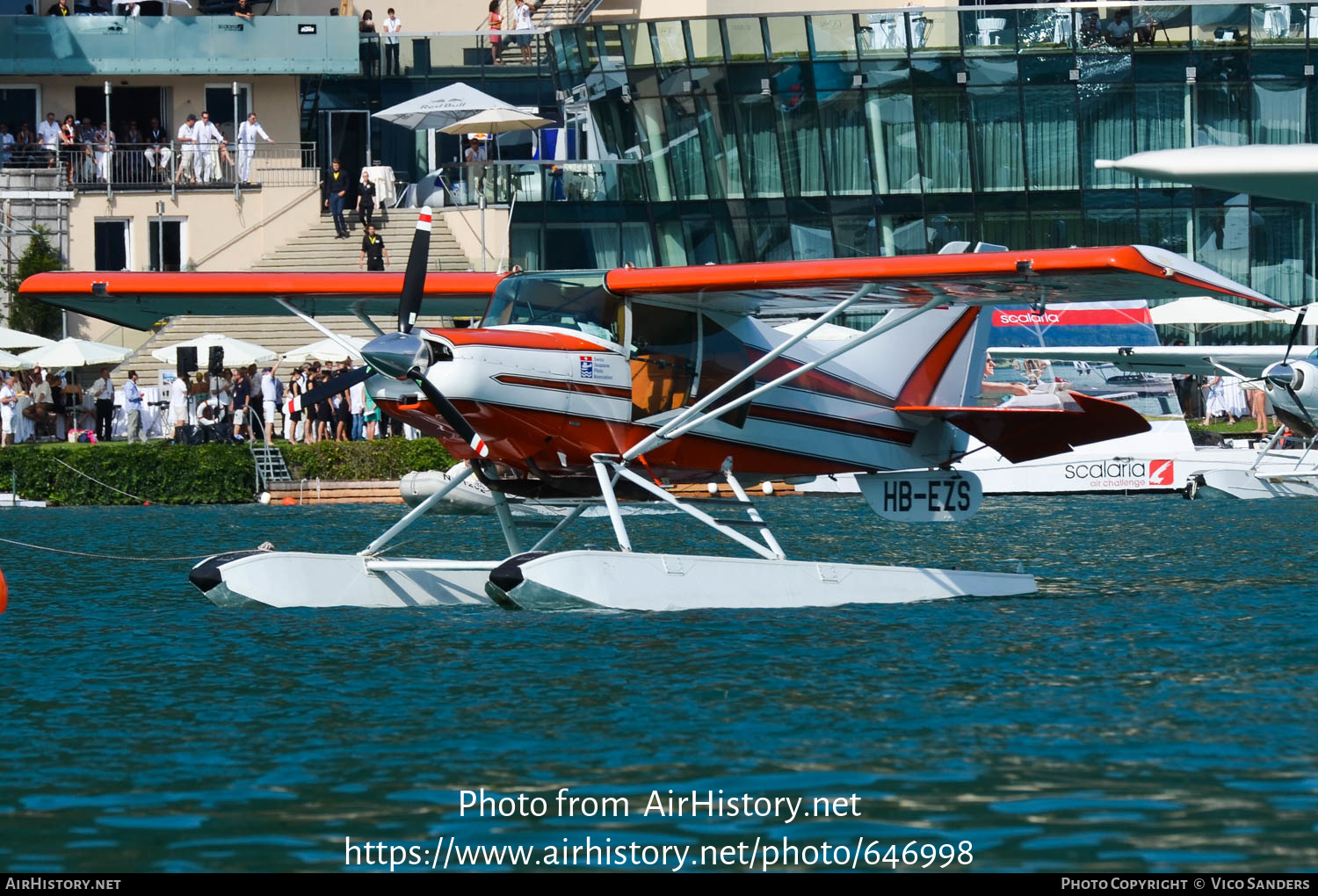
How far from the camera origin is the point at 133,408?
33125 millimetres

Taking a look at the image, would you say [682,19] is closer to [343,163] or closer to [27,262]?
[343,163]

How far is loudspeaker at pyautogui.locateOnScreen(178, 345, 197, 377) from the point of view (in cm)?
3244

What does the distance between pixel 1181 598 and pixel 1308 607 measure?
111 cm

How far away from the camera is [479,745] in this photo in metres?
8.69

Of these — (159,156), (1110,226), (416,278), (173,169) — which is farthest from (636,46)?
(416,278)

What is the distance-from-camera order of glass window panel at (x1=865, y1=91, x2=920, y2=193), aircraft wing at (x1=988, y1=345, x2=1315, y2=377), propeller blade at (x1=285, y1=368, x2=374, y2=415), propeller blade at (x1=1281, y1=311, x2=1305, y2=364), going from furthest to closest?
glass window panel at (x1=865, y1=91, x2=920, y2=193) → aircraft wing at (x1=988, y1=345, x2=1315, y2=377) → propeller blade at (x1=1281, y1=311, x2=1305, y2=364) → propeller blade at (x1=285, y1=368, x2=374, y2=415)

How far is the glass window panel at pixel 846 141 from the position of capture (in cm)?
4262

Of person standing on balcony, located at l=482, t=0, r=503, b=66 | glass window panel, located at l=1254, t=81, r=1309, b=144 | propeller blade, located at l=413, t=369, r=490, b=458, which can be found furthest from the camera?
person standing on balcony, located at l=482, t=0, r=503, b=66

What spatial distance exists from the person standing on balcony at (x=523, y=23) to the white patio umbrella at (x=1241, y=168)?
42.7 meters

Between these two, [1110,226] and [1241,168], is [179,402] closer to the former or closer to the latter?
[1110,226]

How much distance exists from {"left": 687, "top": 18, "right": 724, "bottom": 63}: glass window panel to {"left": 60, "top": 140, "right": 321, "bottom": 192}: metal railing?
9590mm

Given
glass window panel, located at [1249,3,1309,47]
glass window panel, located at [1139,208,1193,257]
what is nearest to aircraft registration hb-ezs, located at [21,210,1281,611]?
glass window panel, located at [1139,208,1193,257]

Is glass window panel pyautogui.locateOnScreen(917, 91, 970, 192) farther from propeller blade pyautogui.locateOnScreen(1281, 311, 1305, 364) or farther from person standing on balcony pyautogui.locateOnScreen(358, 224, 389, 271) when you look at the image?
propeller blade pyautogui.locateOnScreen(1281, 311, 1305, 364)

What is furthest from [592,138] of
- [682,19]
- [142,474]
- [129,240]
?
[142,474]
